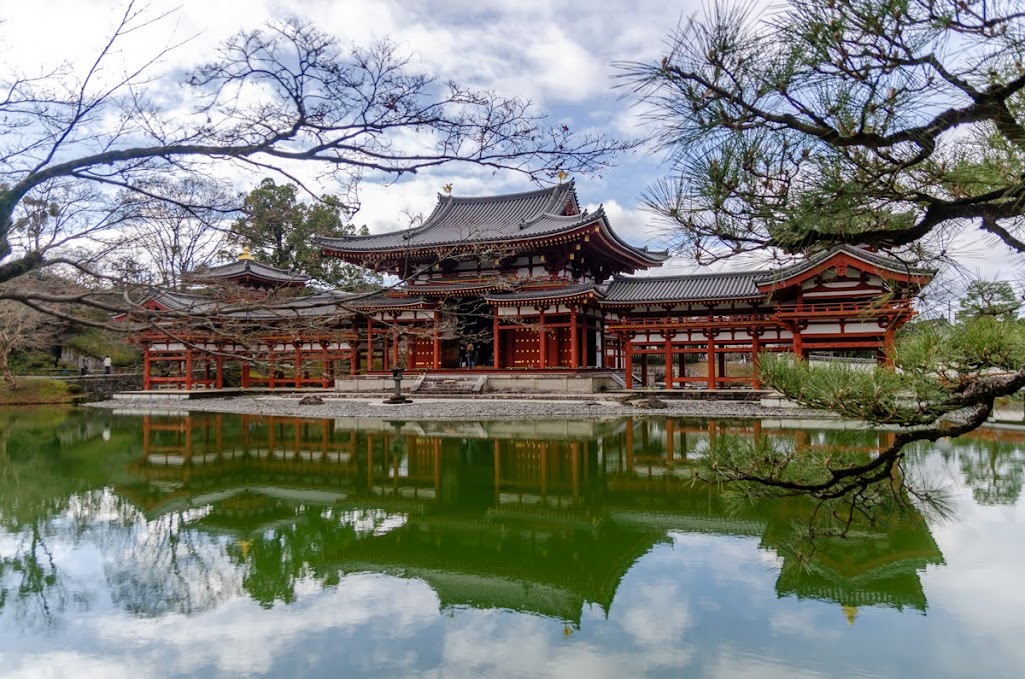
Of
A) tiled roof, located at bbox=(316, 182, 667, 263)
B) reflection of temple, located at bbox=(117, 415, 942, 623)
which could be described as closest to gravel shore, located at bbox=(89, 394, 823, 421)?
reflection of temple, located at bbox=(117, 415, 942, 623)

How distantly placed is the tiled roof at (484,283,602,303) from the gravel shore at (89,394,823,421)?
11.2ft

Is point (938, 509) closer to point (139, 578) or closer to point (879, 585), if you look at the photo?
point (879, 585)

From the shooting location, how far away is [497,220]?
25625 millimetres

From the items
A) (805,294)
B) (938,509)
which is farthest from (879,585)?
(805,294)

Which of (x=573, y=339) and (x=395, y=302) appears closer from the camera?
(x=573, y=339)

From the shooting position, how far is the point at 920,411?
243cm

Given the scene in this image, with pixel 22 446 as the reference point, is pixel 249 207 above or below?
above

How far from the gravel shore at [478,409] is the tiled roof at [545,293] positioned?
343 cm

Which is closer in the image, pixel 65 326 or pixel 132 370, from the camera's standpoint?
pixel 65 326

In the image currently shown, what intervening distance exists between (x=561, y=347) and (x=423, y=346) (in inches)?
210

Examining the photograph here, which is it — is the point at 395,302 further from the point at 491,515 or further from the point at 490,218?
the point at 491,515

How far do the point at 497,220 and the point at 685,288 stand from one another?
915 cm

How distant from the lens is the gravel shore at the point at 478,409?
1498cm

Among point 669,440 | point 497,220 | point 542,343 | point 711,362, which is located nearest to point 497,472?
point 669,440
